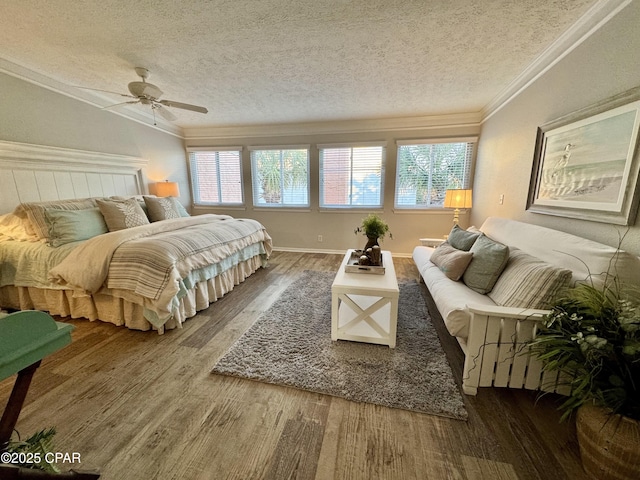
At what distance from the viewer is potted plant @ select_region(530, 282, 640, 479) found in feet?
3.21

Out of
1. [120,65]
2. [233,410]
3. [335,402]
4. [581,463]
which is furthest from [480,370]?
[120,65]

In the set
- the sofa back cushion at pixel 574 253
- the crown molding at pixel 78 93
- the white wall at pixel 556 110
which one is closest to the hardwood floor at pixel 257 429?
the sofa back cushion at pixel 574 253

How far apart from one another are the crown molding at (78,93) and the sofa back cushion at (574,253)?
500 cm

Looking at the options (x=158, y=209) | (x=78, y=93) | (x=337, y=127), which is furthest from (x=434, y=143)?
(x=78, y=93)

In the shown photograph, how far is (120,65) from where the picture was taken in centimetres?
253

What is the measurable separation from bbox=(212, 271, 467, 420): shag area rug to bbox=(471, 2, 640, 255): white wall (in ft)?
4.42

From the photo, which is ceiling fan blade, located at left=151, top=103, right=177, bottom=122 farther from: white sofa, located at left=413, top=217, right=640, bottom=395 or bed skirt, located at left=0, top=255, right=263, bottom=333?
white sofa, located at left=413, top=217, right=640, bottom=395

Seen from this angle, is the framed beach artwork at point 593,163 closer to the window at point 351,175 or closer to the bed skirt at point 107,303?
the window at point 351,175

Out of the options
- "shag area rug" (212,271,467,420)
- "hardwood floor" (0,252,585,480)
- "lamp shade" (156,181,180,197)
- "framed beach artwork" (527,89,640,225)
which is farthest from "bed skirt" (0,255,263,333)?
"framed beach artwork" (527,89,640,225)

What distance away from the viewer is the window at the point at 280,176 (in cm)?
476

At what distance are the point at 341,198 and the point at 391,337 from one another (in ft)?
10.3

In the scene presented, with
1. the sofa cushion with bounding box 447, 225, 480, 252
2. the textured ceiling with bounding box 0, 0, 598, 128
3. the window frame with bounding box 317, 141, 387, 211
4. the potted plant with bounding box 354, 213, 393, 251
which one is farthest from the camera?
the window frame with bounding box 317, 141, 387, 211

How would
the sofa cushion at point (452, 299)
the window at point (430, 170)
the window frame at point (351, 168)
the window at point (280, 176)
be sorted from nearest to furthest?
the sofa cushion at point (452, 299) < the window at point (430, 170) < the window frame at point (351, 168) < the window at point (280, 176)

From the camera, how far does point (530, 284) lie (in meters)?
1.57
